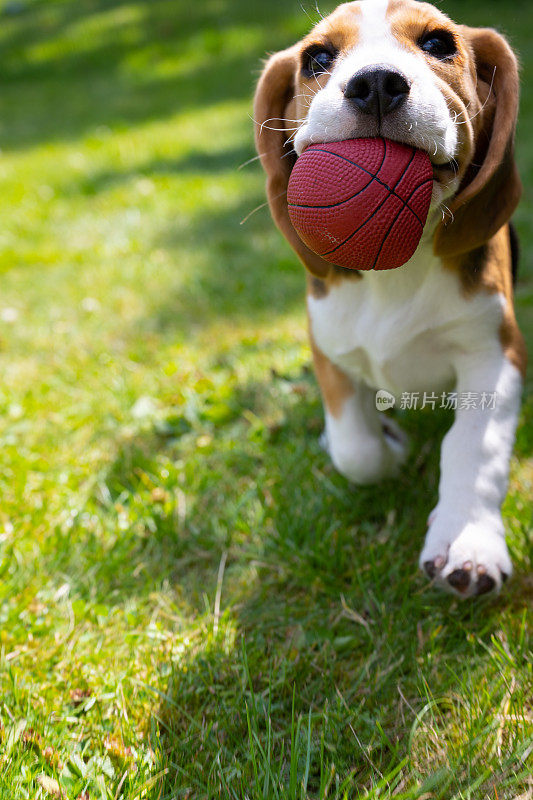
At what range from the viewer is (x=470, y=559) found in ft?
6.86

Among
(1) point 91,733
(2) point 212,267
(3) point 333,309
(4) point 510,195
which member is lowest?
(2) point 212,267

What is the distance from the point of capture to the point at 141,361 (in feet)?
13.0

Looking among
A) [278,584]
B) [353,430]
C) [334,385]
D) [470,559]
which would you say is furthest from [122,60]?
[470,559]

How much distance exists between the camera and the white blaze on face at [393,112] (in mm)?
1871

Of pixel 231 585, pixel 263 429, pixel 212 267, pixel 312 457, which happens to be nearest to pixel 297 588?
pixel 231 585

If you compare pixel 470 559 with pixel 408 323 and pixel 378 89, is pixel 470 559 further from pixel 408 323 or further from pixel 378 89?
pixel 378 89

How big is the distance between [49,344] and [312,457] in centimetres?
177

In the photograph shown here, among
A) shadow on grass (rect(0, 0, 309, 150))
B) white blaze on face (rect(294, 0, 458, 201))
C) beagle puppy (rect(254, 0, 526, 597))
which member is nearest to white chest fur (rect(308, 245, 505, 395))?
beagle puppy (rect(254, 0, 526, 597))

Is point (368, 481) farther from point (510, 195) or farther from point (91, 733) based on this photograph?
point (91, 733)

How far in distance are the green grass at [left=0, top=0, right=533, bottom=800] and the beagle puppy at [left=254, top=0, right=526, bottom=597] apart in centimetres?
26

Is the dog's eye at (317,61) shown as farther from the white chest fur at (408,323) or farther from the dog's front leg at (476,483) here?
the dog's front leg at (476,483)

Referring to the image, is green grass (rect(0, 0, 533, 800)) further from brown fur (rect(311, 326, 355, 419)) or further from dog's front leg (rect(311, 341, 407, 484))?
brown fur (rect(311, 326, 355, 419))

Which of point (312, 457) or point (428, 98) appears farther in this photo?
point (312, 457)

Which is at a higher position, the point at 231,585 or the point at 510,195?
the point at 510,195
